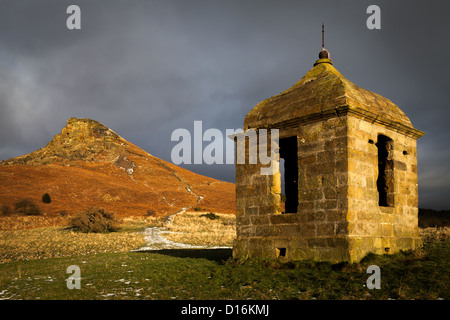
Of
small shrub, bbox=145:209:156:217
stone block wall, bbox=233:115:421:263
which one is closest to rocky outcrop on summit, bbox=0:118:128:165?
small shrub, bbox=145:209:156:217

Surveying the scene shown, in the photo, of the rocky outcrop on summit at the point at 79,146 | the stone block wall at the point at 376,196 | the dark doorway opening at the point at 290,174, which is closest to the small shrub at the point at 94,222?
the dark doorway opening at the point at 290,174

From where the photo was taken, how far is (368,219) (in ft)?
25.4

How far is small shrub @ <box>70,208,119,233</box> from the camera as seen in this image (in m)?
24.2

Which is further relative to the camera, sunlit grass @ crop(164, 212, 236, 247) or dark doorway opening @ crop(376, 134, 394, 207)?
sunlit grass @ crop(164, 212, 236, 247)

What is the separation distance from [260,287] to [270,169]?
3.43 m

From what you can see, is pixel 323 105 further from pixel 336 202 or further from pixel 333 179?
pixel 336 202

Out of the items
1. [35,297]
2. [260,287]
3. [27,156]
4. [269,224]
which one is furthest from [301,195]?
[27,156]

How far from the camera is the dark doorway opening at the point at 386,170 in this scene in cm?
868

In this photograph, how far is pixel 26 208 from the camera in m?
35.0

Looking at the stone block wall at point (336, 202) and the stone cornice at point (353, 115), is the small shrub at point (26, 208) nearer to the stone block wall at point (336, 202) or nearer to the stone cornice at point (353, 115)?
the stone block wall at point (336, 202)

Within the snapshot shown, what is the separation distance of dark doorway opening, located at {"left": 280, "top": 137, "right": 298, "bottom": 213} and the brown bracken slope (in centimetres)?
3142

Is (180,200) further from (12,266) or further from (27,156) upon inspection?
(12,266)

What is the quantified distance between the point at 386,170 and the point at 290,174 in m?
3.25

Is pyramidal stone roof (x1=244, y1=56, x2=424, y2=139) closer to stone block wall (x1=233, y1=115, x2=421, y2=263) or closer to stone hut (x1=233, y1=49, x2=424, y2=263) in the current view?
stone hut (x1=233, y1=49, x2=424, y2=263)
